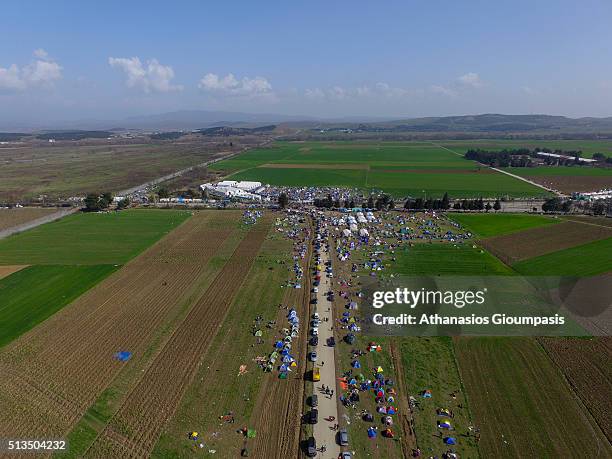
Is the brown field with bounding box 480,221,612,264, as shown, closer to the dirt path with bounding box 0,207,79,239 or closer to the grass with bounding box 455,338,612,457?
the grass with bounding box 455,338,612,457

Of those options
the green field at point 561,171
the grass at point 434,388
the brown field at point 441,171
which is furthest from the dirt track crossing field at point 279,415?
the green field at point 561,171

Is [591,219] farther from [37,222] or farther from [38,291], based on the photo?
[37,222]

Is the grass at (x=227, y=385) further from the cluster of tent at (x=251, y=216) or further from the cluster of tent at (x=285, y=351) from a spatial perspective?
the cluster of tent at (x=251, y=216)

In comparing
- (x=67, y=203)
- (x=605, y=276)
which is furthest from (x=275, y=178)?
(x=605, y=276)

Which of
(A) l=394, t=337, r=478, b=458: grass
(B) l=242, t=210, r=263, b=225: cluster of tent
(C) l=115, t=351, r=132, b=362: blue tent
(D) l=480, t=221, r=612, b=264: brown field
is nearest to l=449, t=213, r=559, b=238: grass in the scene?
(D) l=480, t=221, r=612, b=264: brown field

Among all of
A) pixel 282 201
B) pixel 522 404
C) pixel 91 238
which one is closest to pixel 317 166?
pixel 282 201

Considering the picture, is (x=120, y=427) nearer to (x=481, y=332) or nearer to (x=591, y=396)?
(x=481, y=332)
